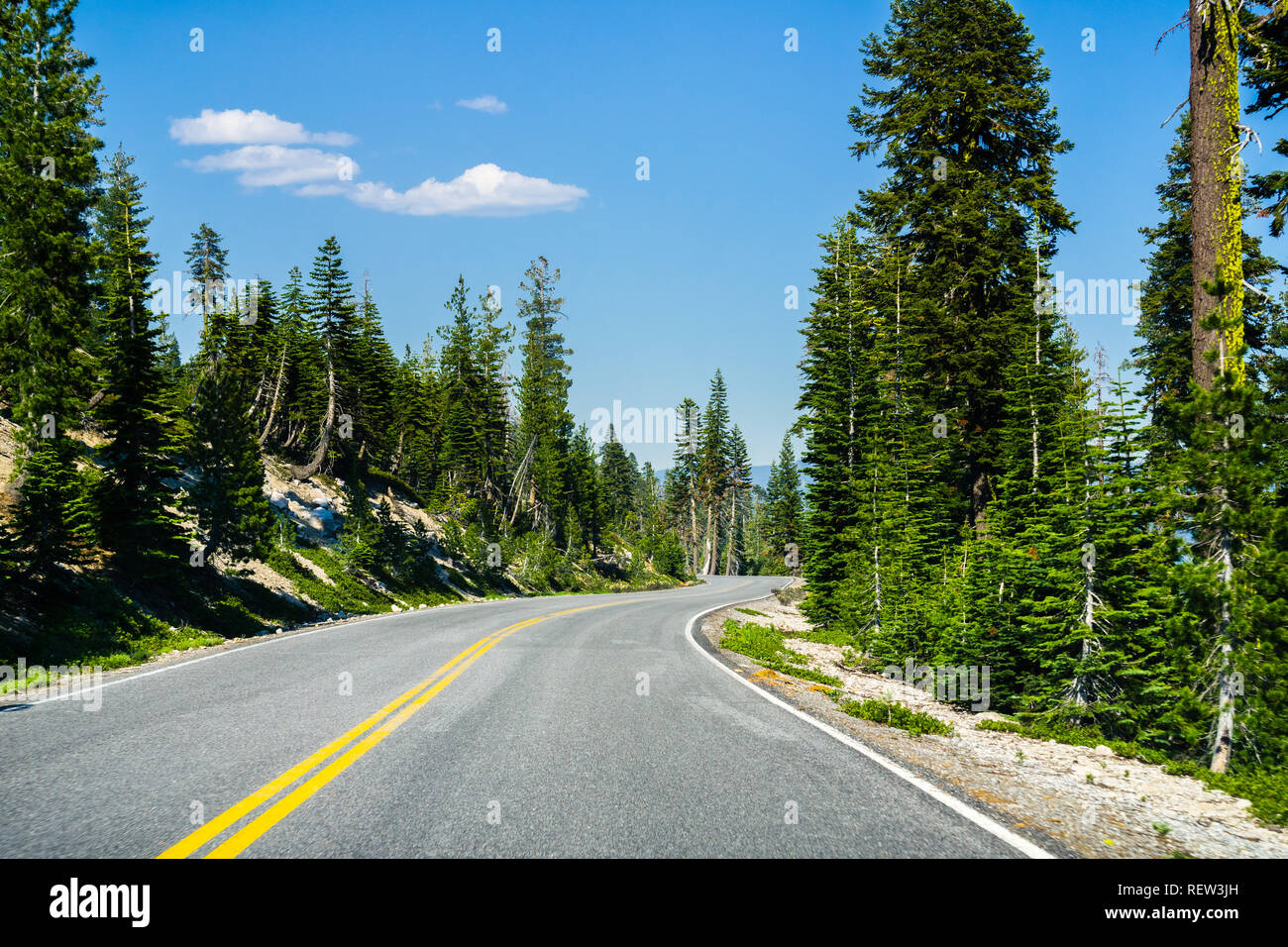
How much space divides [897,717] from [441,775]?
228 inches

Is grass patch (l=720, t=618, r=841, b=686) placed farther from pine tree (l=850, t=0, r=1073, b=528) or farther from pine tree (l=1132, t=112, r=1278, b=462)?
pine tree (l=1132, t=112, r=1278, b=462)

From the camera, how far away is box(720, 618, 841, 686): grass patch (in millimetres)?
12906

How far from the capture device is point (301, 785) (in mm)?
4898

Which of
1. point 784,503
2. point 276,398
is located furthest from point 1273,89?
point 784,503

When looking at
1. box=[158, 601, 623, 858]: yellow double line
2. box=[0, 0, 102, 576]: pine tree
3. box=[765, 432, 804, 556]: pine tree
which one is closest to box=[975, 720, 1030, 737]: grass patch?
box=[158, 601, 623, 858]: yellow double line

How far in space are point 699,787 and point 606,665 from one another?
22.3 feet

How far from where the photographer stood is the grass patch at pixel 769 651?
12906mm

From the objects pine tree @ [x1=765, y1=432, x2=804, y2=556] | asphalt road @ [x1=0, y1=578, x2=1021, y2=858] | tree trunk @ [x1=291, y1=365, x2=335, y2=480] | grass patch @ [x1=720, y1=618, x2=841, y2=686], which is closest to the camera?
asphalt road @ [x1=0, y1=578, x2=1021, y2=858]

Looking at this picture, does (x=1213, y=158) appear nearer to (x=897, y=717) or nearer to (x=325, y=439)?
(x=897, y=717)

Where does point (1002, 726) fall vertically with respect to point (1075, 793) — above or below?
below

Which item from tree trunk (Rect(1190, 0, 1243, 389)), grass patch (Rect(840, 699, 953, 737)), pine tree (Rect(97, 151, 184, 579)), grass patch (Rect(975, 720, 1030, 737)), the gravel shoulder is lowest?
grass patch (Rect(975, 720, 1030, 737))

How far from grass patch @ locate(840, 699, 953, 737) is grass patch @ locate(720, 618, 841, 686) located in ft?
10.5

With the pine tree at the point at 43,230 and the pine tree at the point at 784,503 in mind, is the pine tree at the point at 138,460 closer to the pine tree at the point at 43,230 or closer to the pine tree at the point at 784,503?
the pine tree at the point at 43,230
